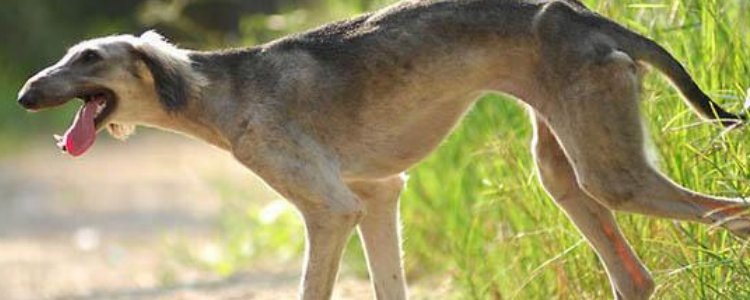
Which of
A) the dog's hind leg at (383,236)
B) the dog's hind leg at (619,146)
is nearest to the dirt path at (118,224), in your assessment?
the dog's hind leg at (383,236)

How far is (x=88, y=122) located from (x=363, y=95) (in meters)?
1.08

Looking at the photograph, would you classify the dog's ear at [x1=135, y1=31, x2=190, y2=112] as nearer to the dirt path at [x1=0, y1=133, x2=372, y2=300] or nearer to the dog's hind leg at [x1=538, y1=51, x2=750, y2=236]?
the dog's hind leg at [x1=538, y1=51, x2=750, y2=236]

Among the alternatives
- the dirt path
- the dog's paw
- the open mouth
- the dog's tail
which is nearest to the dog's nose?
the open mouth

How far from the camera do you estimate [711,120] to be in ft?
18.7

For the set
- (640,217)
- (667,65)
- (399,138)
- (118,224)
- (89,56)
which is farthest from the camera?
A: (118,224)

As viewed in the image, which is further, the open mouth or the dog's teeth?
the dog's teeth

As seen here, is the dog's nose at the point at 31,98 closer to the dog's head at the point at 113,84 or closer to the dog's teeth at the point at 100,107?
the dog's head at the point at 113,84

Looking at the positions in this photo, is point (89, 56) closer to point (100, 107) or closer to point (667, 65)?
point (100, 107)

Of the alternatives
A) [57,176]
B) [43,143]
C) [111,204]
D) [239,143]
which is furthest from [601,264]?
[43,143]

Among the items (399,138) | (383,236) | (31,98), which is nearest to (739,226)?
(399,138)

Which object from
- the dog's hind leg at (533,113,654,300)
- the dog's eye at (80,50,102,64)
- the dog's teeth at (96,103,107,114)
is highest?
the dog's eye at (80,50,102,64)

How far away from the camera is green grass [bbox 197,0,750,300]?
606 cm

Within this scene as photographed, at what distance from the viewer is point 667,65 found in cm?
602

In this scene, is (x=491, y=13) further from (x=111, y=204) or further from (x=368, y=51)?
(x=111, y=204)
